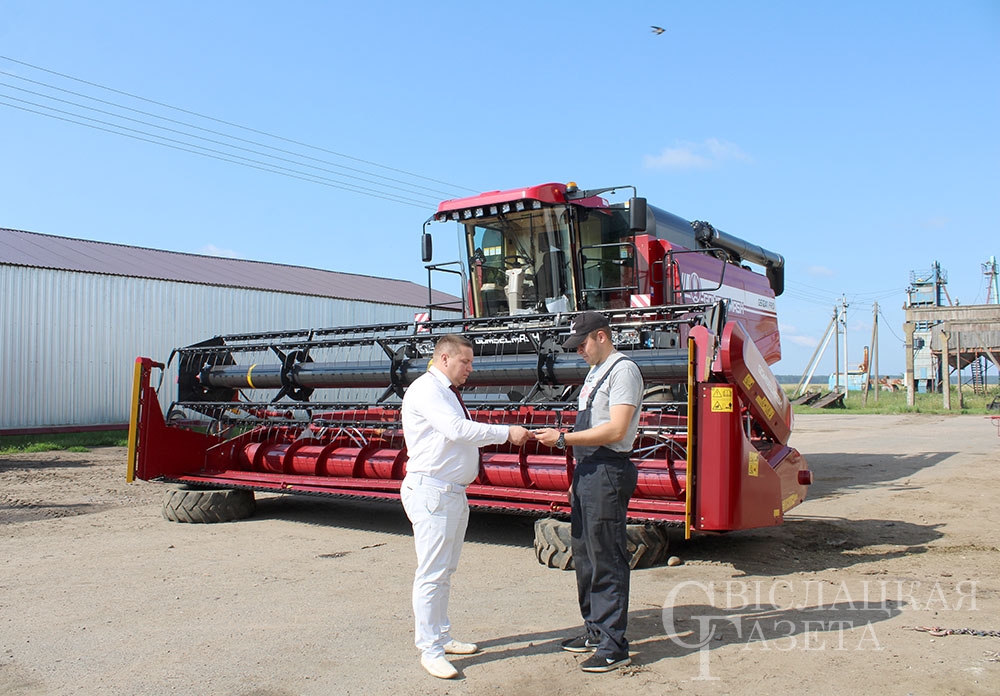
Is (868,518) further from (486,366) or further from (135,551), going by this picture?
(135,551)

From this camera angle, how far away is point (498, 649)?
4371 mm

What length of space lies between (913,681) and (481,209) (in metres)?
6.67

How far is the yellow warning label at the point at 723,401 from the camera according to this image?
566 cm

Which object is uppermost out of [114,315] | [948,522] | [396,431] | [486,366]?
[114,315]

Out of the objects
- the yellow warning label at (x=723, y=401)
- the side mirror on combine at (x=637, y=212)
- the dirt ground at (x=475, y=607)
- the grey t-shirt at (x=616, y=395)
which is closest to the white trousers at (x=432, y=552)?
the dirt ground at (x=475, y=607)

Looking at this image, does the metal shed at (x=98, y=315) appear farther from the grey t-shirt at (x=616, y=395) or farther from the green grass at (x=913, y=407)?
the green grass at (x=913, y=407)

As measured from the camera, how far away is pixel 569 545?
6.20m

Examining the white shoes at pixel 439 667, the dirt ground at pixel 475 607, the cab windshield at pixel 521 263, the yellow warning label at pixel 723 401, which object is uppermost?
the cab windshield at pixel 521 263

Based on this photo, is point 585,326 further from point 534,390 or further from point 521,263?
point 521,263

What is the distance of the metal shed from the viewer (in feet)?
59.2

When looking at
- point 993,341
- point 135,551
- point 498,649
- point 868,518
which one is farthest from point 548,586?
point 993,341

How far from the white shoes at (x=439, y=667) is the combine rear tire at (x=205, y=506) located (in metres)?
4.87

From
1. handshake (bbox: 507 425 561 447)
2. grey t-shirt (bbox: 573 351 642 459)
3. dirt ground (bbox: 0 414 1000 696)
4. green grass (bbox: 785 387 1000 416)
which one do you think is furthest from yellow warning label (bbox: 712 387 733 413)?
green grass (bbox: 785 387 1000 416)

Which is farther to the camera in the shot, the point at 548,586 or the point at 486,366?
the point at 486,366
